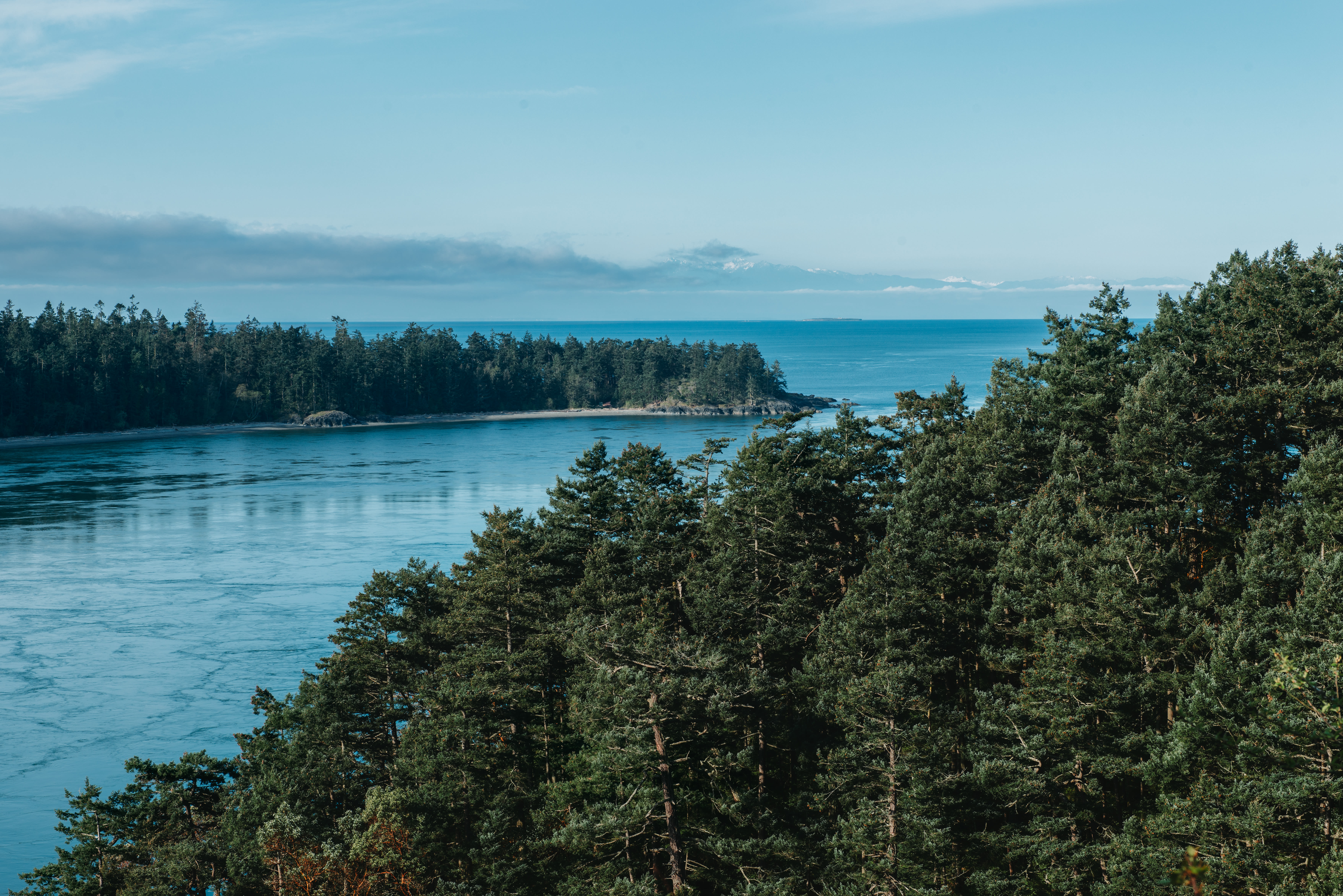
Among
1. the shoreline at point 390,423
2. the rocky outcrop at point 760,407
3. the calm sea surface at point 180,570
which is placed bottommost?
the calm sea surface at point 180,570

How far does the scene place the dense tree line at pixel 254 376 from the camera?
154125 millimetres

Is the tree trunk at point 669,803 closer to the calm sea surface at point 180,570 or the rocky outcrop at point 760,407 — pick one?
the calm sea surface at point 180,570

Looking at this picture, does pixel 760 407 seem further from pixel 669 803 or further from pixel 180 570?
pixel 669 803

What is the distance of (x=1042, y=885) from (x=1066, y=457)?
13.4m

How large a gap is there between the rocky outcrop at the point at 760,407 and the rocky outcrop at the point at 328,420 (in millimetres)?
55384

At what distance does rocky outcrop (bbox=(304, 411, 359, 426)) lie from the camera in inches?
6900

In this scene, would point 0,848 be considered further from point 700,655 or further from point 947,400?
point 947,400

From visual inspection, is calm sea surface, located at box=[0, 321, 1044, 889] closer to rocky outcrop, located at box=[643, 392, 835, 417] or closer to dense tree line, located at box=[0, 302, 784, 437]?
dense tree line, located at box=[0, 302, 784, 437]

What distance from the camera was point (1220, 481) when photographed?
107ft

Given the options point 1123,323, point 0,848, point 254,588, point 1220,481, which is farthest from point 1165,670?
point 254,588

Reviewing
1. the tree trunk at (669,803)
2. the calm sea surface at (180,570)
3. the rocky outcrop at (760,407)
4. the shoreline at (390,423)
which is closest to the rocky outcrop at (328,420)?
the shoreline at (390,423)

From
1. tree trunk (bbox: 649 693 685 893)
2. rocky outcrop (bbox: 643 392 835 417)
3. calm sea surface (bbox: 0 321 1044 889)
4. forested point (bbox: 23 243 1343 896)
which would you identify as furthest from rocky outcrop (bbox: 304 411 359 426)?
tree trunk (bbox: 649 693 685 893)

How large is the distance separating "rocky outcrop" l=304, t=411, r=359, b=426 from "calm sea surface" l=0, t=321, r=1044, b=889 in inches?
1174

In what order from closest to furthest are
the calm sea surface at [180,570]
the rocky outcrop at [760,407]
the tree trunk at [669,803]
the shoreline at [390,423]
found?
1. the tree trunk at [669,803]
2. the calm sea surface at [180,570]
3. the shoreline at [390,423]
4. the rocky outcrop at [760,407]
